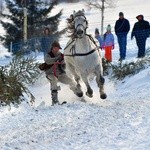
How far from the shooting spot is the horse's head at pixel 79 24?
933cm

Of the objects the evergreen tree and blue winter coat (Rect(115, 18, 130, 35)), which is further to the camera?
the evergreen tree

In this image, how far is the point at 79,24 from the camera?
31.1ft

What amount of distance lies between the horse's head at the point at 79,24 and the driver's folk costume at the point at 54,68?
2.77 ft

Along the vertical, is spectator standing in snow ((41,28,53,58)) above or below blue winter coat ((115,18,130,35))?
below

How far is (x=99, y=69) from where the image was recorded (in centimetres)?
1000

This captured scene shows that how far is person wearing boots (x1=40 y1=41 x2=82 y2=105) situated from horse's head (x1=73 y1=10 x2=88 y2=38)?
2.77 feet

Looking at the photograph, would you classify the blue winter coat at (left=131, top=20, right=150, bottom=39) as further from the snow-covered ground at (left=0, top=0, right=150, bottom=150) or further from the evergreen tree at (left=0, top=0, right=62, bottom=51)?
the evergreen tree at (left=0, top=0, right=62, bottom=51)

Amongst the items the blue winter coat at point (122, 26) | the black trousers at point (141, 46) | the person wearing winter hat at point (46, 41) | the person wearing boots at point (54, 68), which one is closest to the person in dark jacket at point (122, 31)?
the blue winter coat at point (122, 26)

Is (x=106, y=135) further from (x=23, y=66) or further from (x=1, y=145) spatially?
(x=23, y=66)

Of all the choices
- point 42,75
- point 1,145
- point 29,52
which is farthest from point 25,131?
point 29,52

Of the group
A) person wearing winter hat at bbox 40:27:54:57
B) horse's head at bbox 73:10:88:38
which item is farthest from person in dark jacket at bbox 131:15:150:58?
horse's head at bbox 73:10:88:38

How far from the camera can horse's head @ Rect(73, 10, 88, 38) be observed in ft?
30.6

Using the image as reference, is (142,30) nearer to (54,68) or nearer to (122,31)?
(122,31)

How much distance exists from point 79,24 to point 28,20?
89.4 feet
